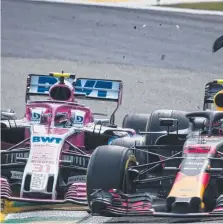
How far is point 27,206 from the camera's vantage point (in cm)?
1331

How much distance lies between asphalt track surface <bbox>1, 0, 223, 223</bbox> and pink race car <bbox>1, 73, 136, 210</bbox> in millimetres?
3092

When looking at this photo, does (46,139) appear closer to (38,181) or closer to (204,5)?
(38,181)

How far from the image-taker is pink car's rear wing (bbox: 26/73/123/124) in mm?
16953

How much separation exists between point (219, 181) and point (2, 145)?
4.29 m

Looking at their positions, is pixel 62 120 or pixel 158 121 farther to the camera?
pixel 62 120

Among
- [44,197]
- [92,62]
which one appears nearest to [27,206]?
[44,197]

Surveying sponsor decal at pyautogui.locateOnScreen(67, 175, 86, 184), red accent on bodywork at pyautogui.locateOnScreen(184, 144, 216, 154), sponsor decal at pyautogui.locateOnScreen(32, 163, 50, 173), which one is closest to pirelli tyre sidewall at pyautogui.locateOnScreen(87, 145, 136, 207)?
red accent on bodywork at pyautogui.locateOnScreen(184, 144, 216, 154)

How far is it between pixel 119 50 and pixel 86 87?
7593mm

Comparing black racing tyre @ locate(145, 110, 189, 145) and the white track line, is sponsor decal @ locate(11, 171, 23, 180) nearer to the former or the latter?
black racing tyre @ locate(145, 110, 189, 145)

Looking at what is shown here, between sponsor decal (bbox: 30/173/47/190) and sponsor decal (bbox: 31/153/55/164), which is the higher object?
sponsor decal (bbox: 31/153/55/164)

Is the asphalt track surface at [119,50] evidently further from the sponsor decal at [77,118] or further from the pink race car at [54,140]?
the sponsor decal at [77,118]

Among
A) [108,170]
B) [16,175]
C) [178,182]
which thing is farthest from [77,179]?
[178,182]

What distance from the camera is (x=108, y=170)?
12.2m

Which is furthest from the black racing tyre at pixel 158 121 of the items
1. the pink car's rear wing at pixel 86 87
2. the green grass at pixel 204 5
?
the green grass at pixel 204 5
